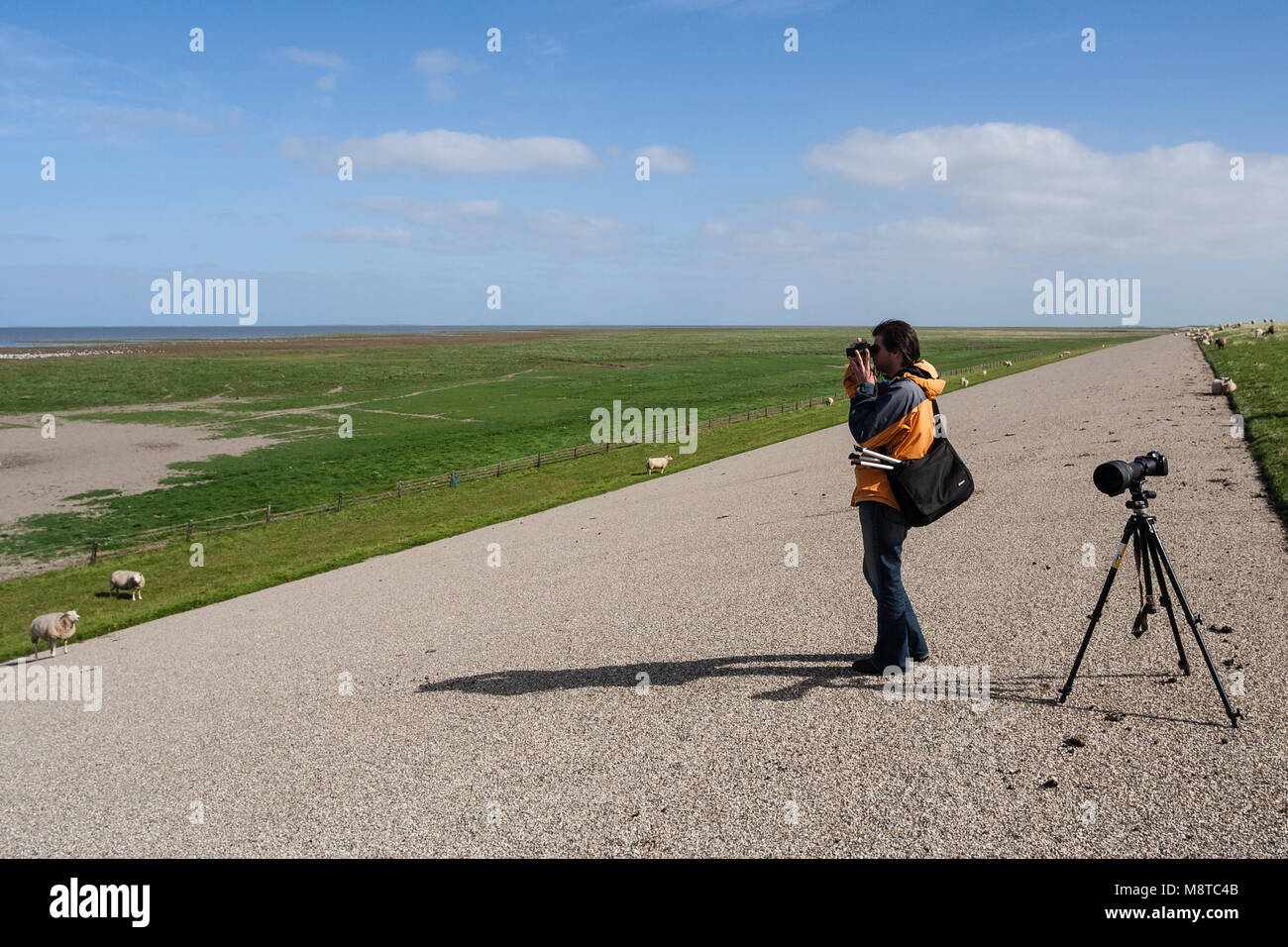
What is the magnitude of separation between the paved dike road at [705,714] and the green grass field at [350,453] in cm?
568

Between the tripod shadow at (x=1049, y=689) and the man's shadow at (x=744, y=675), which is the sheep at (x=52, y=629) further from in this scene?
the tripod shadow at (x=1049, y=689)

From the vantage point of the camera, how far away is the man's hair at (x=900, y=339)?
6879 mm

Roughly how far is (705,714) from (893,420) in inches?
137

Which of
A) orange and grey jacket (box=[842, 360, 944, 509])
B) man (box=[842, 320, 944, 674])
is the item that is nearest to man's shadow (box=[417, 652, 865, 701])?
man (box=[842, 320, 944, 674])

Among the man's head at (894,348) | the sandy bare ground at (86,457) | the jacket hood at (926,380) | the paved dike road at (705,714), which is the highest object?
the man's head at (894,348)

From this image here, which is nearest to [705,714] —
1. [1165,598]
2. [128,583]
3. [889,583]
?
[889,583]

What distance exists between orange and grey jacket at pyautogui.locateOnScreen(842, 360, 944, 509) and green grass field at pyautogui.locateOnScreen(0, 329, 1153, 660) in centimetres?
1633

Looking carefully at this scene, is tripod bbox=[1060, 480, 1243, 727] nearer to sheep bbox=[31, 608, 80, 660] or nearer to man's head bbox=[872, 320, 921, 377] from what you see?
man's head bbox=[872, 320, 921, 377]

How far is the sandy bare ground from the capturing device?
3344cm

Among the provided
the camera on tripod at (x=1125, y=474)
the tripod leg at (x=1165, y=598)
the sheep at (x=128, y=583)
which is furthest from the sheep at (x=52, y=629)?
the tripod leg at (x=1165, y=598)

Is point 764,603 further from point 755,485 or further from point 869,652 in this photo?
point 755,485
